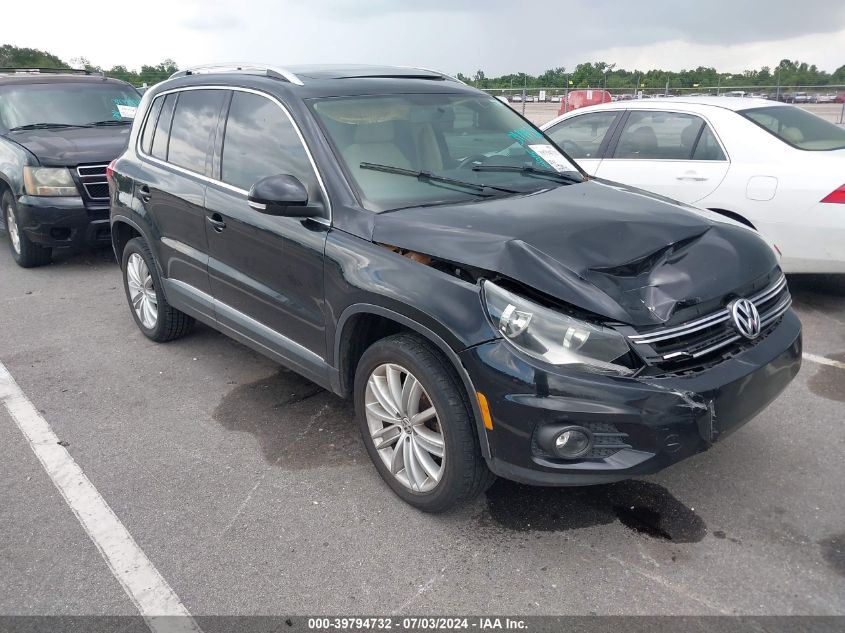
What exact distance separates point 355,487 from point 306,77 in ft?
7.21

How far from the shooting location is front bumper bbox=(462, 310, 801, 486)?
2.59 m

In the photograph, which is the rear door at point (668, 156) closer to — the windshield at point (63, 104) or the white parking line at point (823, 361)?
the white parking line at point (823, 361)

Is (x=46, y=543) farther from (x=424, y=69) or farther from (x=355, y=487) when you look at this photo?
(x=424, y=69)

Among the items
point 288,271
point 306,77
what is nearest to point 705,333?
point 288,271

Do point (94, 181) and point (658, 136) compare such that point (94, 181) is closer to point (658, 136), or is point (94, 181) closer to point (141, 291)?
point (141, 291)

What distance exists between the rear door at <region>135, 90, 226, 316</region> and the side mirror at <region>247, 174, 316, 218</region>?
97cm

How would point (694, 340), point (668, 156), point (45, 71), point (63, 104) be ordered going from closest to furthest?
point (694, 340)
point (668, 156)
point (63, 104)
point (45, 71)

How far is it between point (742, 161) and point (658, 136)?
818 millimetres

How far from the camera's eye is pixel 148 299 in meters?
5.28

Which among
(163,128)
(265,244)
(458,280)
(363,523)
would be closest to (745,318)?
A: (458,280)

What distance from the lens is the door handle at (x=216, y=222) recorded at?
402 cm

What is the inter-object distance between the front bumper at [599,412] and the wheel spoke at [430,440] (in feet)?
0.98

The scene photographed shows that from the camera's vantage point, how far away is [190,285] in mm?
4547

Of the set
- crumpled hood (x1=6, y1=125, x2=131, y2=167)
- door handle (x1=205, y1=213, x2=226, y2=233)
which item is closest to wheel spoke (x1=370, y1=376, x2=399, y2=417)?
door handle (x1=205, y1=213, x2=226, y2=233)
